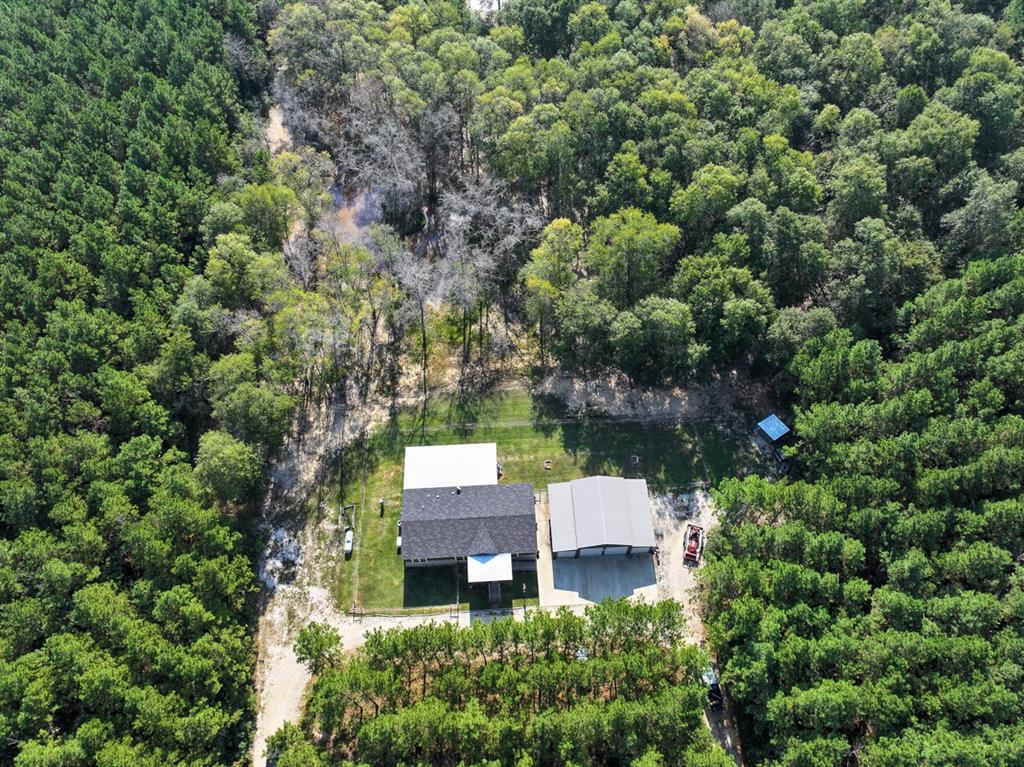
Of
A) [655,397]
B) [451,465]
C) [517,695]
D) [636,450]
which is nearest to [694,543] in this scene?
[636,450]

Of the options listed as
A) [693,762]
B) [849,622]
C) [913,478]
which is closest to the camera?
[693,762]

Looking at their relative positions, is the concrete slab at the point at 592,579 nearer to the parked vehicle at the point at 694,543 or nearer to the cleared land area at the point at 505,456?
the cleared land area at the point at 505,456

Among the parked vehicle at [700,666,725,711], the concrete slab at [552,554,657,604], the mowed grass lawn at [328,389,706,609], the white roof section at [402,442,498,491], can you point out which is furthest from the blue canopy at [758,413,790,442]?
the white roof section at [402,442,498,491]

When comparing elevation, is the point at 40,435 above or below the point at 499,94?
below

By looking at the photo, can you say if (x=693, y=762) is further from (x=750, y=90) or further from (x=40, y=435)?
(x=750, y=90)

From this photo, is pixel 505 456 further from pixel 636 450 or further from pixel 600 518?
pixel 636 450

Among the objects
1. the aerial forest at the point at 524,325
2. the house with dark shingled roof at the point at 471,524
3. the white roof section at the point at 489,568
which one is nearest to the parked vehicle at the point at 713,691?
the aerial forest at the point at 524,325

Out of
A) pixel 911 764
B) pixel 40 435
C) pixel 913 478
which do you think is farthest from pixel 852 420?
pixel 40 435
